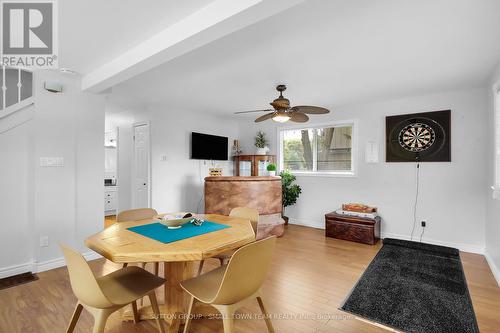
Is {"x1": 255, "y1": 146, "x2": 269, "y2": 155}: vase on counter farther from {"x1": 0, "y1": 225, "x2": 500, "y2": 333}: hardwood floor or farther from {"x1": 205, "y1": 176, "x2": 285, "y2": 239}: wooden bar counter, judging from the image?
{"x1": 0, "y1": 225, "x2": 500, "y2": 333}: hardwood floor

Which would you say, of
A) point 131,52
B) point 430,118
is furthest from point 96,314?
point 430,118

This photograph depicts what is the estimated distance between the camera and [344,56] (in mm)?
2566

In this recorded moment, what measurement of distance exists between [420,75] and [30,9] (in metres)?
3.97

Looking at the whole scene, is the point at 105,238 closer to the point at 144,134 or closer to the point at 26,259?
the point at 26,259

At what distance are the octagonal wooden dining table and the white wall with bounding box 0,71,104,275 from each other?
1555mm

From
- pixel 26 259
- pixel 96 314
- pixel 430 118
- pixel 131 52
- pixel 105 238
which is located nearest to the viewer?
pixel 96 314

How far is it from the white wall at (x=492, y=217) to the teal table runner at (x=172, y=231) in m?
3.03

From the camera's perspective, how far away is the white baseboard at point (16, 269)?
2.76 metres

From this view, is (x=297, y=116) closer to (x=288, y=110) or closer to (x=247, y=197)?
(x=288, y=110)

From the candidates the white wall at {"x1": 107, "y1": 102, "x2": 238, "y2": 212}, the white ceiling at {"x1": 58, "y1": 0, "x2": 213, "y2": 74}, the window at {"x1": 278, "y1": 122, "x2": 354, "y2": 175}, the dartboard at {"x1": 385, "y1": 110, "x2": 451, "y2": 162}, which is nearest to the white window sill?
the window at {"x1": 278, "y1": 122, "x2": 354, "y2": 175}

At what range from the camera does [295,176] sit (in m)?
5.37

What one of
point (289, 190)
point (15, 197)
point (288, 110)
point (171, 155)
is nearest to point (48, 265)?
point (15, 197)

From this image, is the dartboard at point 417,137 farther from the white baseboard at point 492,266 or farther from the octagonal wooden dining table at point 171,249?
the octagonal wooden dining table at point 171,249

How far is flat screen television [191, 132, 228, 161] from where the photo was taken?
5109mm
